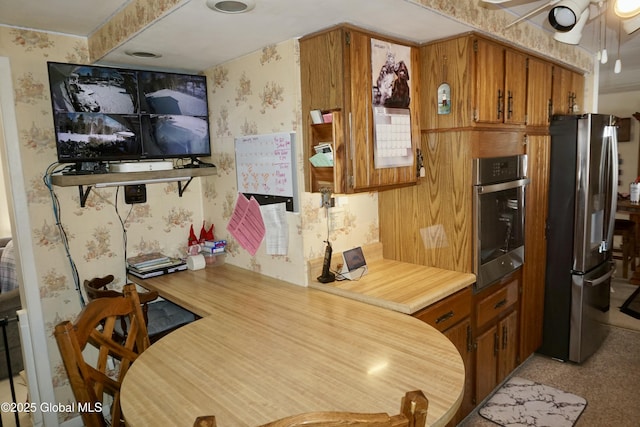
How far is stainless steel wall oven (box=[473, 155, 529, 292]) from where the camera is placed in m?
2.31

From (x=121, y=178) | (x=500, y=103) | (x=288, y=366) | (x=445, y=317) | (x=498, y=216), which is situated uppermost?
(x=500, y=103)

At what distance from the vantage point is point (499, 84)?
8.02 ft

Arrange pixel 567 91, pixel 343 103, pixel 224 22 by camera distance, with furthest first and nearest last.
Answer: pixel 567 91 → pixel 343 103 → pixel 224 22

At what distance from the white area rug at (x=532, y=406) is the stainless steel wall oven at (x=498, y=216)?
80cm

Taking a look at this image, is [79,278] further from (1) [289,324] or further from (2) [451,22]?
(2) [451,22]

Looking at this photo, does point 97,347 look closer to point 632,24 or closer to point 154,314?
point 154,314

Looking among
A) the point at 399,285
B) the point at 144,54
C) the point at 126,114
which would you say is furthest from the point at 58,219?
the point at 399,285

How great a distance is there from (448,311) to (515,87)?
1.47 m

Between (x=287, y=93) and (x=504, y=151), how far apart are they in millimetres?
1355

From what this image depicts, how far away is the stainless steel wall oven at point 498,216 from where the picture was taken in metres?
2.31

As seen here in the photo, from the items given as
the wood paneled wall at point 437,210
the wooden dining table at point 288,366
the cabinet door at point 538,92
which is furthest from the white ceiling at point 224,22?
the wooden dining table at point 288,366

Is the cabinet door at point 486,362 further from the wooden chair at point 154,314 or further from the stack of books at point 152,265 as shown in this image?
the stack of books at point 152,265

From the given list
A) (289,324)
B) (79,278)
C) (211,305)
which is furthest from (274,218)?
(79,278)

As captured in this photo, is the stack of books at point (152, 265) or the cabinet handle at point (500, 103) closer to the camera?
the cabinet handle at point (500, 103)
